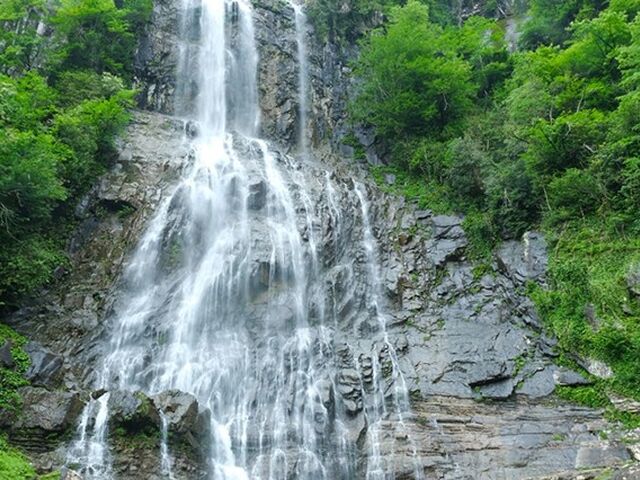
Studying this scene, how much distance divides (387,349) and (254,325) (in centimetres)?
388

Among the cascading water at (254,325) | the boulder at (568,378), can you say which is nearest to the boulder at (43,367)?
the cascading water at (254,325)

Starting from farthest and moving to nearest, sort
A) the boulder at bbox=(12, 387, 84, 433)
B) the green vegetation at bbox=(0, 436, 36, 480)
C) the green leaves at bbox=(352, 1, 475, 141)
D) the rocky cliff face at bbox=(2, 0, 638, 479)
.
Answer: the green leaves at bbox=(352, 1, 475, 141) → the rocky cliff face at bbox=(2, 0, 638, 479) → the boulder at bbox=(12, 387, 84, 433) → the green vegetation at bbox=(0, 436, 36, 480)

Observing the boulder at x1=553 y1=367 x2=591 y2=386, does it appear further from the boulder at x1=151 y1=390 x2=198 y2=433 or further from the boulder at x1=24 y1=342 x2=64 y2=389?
the boulder at x1=24 y1=342 x2=64 y2=389

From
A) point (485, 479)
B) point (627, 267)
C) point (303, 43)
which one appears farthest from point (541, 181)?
point (303, 43)

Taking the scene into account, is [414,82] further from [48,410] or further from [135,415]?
[48,410]

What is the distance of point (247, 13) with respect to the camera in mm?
27891

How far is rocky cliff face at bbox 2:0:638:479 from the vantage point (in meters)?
10.9

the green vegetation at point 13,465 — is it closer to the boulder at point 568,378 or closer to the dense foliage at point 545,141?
the boulder at point 568,378

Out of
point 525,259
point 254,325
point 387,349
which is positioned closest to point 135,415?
point 254,325

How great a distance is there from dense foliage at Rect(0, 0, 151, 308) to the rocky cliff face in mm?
941

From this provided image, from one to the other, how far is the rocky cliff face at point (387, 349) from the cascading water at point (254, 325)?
154 millimetres

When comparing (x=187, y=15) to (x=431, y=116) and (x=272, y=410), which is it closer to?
(x=431, y=116)

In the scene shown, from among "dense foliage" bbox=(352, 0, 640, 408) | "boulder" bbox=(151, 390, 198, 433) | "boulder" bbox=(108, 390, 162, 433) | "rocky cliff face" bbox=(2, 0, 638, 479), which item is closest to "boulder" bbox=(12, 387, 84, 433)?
"rocky cliff face" bbox=(2, 0, 638, 479)

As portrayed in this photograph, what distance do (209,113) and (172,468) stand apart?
56.0 feet
